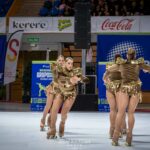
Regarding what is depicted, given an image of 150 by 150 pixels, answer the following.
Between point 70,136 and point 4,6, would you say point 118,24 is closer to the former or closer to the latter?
point 4,6

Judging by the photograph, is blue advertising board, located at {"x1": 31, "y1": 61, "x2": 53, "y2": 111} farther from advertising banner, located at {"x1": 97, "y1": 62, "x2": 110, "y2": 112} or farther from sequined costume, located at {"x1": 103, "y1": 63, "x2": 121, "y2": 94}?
sequined costume, located at {"x1": 103, "y1": 63, "x2": 121, "y2": 94}

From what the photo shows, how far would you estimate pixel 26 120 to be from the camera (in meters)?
11.6

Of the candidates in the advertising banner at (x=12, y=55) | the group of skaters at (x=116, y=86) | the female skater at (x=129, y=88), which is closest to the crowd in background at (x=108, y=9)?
the advertising banner at (x=12, y=55)

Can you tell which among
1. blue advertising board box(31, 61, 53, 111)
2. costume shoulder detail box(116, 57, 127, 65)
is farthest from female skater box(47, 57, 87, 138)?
blue advertising board box(31, 61, 53, 111)

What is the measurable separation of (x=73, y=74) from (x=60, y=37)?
11.6 metres

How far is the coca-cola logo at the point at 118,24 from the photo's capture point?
18312 mm

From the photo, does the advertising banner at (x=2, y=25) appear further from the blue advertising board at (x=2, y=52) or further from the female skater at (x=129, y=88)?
the female skater at (x=129, y=88)

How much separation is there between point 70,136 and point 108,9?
11290 mm

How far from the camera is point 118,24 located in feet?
60.2

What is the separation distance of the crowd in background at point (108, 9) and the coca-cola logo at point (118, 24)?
46cm

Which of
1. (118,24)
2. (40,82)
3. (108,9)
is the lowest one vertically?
(40,82)

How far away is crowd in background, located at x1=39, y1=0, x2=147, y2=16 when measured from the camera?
61.9 ft

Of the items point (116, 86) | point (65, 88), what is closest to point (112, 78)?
point (116, 86)

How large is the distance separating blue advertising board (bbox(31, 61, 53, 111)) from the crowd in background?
4998mm
